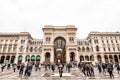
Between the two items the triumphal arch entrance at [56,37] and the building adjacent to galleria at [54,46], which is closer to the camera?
the triumphal arch entrance at [56,37]

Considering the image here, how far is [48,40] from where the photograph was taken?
5275 cm

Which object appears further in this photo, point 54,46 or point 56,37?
point 54,46

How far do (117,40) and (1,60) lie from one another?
191 ft

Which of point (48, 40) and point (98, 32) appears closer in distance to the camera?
point (48, 40)

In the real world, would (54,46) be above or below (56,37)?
→ below

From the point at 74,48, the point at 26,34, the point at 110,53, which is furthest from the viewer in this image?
the point at 26,34

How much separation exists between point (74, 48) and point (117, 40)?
24176mm

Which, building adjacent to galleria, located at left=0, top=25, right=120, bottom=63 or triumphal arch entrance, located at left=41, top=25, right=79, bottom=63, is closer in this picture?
triumphal arch entrance, located at left=41, top=25, right=79, bottom=63

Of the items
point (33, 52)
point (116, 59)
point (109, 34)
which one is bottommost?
point (116, 59)

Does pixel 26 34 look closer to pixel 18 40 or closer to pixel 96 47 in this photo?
pixel 18 40

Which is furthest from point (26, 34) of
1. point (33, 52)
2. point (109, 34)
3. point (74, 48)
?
point (109, 34)

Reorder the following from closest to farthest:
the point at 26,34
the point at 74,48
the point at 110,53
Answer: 1. the point at 74,48
2. the point at 110,53
3. the point at 26,34

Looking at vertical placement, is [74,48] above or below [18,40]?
below

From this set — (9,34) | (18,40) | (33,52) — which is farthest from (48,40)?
(9,34)
